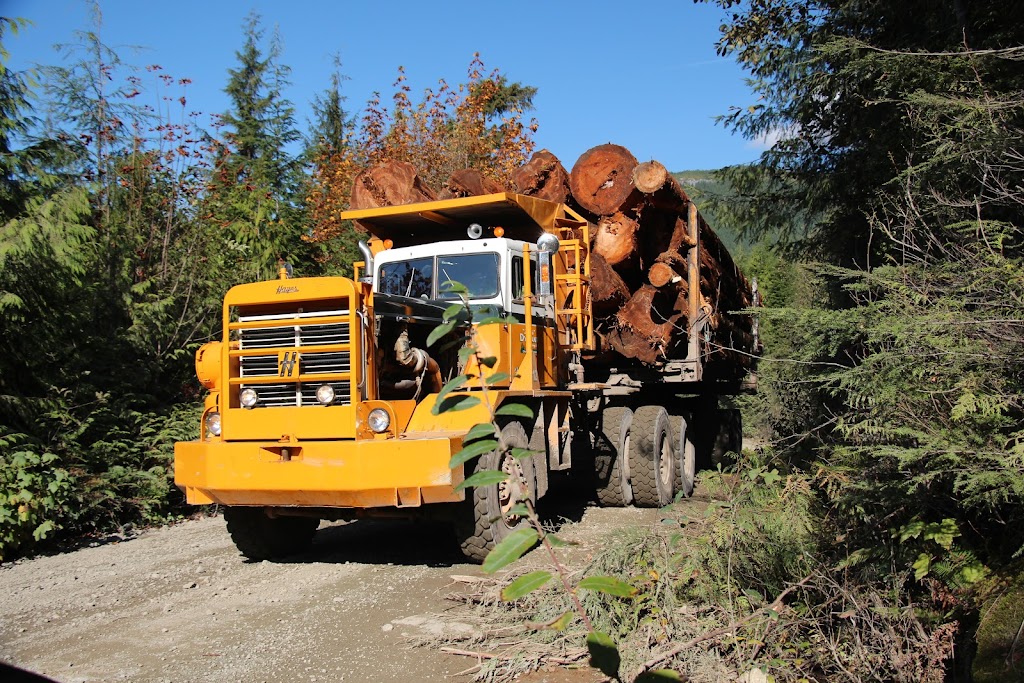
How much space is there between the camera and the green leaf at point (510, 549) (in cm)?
216

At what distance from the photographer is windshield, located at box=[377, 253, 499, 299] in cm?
820

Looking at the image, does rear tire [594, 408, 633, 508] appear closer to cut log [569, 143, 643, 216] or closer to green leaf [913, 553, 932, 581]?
cut log [569, 143, 643, 216]

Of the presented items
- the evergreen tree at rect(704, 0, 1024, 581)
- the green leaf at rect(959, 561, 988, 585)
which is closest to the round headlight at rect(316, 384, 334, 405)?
the evergreen tree at rect(704, 0, 1024, 581)

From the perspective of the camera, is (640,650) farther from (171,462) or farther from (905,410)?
(171,462)

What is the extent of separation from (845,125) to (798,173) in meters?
0.95

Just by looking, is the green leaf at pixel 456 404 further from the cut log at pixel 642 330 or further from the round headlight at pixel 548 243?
the cut log at pixel 642 330

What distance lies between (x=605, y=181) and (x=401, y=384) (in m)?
3.97

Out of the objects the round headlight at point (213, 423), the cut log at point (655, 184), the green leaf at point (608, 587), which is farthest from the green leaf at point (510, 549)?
the cut log at point (655, 184)

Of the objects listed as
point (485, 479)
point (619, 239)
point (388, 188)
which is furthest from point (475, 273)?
point (485, 479)

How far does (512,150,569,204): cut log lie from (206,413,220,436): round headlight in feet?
14.8

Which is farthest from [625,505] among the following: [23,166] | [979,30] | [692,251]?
[23,166]

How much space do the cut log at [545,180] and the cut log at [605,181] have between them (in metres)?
0.18

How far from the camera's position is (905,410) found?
484 cm

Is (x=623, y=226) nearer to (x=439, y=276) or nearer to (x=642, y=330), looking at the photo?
(x=642, y=330)
